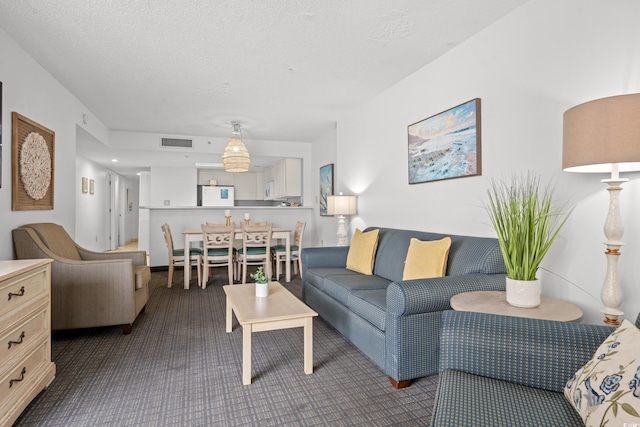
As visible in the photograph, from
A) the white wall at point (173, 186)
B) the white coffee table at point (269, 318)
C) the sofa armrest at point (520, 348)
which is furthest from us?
the white wall at point (173, 186)

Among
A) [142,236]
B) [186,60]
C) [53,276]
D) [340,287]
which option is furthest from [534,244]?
[142,236]

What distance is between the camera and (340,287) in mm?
2883

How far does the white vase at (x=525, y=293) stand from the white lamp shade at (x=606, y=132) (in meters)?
0.58

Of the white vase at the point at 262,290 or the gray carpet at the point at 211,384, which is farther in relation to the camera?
the white vase at the point at 262,290

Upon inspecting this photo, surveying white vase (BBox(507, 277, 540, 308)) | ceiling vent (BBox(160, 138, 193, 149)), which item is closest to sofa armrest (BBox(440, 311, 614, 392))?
white vase (BBox(507, 277, 540, 308))

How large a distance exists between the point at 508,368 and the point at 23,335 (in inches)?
93.3

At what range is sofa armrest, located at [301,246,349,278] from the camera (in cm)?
379

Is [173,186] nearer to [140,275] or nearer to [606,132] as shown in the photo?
[140,275]

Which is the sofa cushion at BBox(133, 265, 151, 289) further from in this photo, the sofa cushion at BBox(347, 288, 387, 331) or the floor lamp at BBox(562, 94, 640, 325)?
the floor lamp at BBox(562, 94, 640, 325)

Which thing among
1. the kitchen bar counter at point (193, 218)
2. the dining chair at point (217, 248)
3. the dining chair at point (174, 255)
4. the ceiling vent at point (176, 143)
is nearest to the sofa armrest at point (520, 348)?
the dining chair at point (217, 248)

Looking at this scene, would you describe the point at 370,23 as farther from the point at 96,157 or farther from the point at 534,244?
the point at 96,157

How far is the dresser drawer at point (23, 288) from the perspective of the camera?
173 cm

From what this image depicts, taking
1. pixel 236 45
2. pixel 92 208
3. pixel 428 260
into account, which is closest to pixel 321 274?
pixel 428 260

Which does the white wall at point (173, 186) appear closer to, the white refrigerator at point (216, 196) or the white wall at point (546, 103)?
the white refrigerator at point (216, 196)
